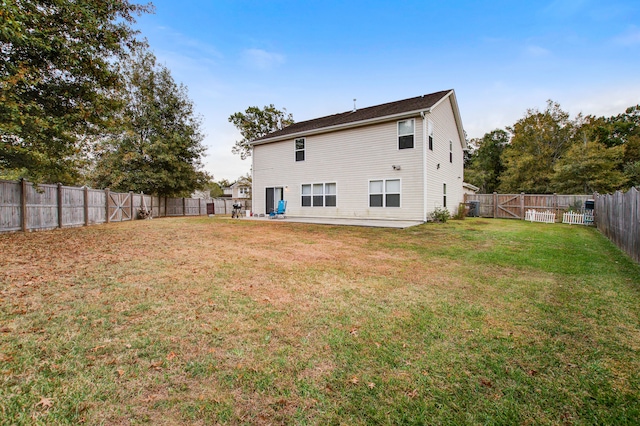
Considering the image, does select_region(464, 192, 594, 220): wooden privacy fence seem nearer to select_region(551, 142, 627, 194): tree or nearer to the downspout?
the downspout

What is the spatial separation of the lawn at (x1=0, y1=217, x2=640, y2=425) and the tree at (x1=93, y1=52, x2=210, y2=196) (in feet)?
58.8

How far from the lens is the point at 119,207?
652 inches

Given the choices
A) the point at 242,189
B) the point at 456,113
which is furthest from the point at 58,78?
the point at 242,189

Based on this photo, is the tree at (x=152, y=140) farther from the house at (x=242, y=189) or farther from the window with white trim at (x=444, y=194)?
the window with white trim at (x=444, y=194)

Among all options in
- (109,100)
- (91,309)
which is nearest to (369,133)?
(109,100)

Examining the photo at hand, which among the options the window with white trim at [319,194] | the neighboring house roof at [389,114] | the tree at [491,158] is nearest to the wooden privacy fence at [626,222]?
the neighboring house roof at [389,114]

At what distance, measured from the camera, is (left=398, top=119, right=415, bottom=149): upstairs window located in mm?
12945

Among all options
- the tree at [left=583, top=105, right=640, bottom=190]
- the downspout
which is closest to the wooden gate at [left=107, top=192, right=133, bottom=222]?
the downspout

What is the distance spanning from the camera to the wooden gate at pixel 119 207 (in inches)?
617

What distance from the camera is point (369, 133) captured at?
556 inches

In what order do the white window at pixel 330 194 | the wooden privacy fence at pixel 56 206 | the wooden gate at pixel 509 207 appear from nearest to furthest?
the wooden privacy fence at pixel 56 206 → the white window at pixel 330 194 → the wooden gate at pixel 509 207

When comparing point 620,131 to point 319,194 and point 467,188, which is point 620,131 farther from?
point 319,194

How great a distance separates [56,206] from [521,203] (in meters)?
24.2

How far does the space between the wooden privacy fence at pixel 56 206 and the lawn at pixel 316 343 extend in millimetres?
5869
